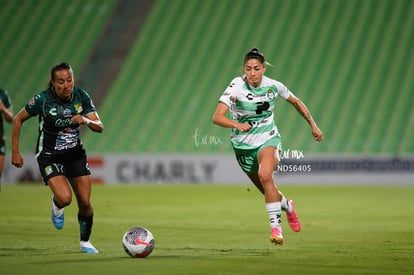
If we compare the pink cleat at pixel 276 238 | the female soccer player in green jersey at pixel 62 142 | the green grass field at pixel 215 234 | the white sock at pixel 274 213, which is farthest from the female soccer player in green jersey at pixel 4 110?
the pink cleat at pixel 276 238

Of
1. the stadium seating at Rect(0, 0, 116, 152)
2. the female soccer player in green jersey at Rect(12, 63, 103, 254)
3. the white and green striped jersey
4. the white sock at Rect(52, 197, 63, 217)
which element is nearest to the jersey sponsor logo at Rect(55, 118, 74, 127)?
the female soccer player in green jersey at Rect(12, 63, 103, 254)

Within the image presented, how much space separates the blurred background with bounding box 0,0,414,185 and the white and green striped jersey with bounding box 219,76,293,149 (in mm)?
13991

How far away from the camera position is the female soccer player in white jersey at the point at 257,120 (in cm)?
990

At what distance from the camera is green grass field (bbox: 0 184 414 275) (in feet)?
28.0

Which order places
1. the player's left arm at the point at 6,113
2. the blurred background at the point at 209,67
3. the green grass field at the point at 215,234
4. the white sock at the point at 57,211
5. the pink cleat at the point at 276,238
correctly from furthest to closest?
the blurred background at the point at 209,67
the player's left arm at the point at 6,113
the white sock at the point at 57,211
the pink cleat at the point at 276,238
the green grass field at the point at 215,234

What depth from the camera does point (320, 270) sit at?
8203mm

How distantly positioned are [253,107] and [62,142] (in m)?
2.37

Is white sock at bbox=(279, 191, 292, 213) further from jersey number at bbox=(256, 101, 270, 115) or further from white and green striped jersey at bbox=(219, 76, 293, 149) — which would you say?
jersey number at bbox=(256, 101, 270, 115)

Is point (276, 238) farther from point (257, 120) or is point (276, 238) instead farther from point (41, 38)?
point (41, 38)

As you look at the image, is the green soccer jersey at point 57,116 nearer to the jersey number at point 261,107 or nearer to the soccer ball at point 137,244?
the soccer ball at point 137,244

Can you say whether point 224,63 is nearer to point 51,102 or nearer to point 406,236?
point 406,236

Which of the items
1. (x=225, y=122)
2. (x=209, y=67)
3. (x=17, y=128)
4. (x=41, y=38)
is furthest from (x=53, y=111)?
(x=41, y=38)

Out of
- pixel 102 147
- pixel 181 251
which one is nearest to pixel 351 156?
pixel 102 147

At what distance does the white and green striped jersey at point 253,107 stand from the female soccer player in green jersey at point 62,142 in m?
1.74
